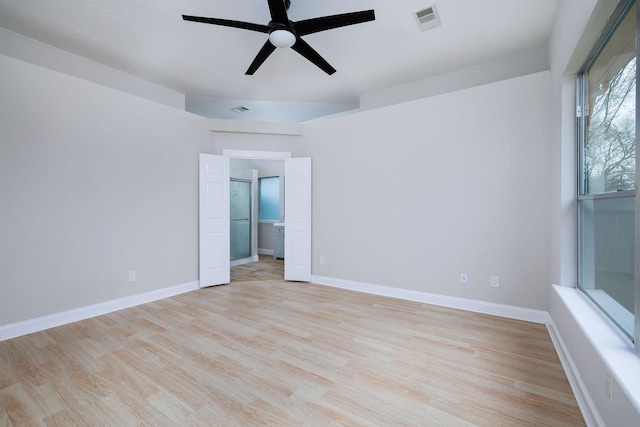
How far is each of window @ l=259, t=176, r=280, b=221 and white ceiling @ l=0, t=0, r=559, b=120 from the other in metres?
3.52

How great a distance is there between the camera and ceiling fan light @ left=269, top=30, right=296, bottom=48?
2312 millimetres

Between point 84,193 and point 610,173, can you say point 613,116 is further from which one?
point 84,193

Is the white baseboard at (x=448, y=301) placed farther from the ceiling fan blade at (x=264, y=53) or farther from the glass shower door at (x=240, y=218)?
the ceiling fan blade at (x=264, y=53)

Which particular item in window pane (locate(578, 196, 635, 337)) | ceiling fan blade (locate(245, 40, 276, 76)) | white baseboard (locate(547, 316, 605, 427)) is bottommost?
white baseboard (locate(547, 316, 605, 427))

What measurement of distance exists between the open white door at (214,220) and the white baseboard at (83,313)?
0.40m

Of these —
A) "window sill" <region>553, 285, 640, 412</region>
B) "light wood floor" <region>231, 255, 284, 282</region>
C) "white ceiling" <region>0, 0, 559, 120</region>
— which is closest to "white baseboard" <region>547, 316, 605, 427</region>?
"window sill" <region>553, 285, 640, 412</region>

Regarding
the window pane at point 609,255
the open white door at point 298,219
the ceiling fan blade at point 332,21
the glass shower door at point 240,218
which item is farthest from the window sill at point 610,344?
the glass shower door at point 240,218

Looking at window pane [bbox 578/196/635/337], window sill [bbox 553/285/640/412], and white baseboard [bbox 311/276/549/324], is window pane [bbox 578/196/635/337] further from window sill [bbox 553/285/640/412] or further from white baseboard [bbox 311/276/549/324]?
white baseboard [bbox 311/276/549/324]

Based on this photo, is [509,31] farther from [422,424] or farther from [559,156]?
[422,424]

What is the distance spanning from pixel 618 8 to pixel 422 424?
100 inches

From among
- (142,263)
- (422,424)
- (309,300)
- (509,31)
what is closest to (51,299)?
(142,263)

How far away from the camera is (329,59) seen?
3498 mm

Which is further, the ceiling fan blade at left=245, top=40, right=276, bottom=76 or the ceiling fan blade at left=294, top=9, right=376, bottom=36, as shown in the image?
the ceiling fan blade at left=245, top=40, right=276, bottom=76

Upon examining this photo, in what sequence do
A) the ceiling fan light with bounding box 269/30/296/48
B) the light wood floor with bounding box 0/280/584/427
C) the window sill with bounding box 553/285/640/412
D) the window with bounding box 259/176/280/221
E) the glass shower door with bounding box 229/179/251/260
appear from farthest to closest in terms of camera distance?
the window with bounding box 259/176/280/221 → the glass shower door with bounding box 229/179/251/260 → the ceiling fan light with bounding box 269/30/296/48 → the light wood floor with bounding box 0/280/584/427 → the window sill with bounding box 553/285/640/412
